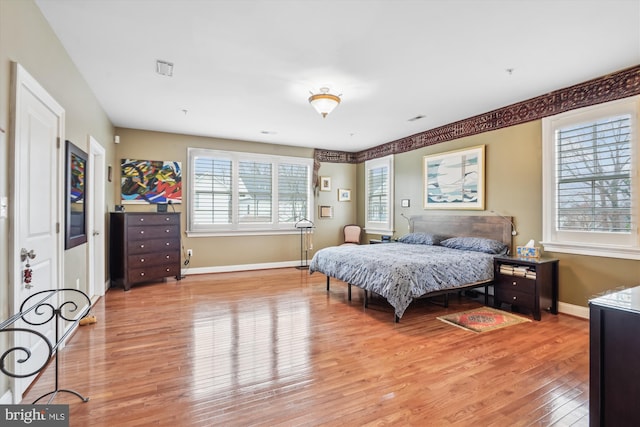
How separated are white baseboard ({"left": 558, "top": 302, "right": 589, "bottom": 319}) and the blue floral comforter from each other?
2.64ft

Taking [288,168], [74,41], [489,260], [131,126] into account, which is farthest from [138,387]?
[288,168]

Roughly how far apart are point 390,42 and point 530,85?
197cm

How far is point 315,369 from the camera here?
243 centimetres

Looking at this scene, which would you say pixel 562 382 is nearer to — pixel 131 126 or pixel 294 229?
pixel 294 229

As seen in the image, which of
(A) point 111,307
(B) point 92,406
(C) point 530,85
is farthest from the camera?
(A) point 111,307

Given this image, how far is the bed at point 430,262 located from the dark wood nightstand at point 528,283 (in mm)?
150

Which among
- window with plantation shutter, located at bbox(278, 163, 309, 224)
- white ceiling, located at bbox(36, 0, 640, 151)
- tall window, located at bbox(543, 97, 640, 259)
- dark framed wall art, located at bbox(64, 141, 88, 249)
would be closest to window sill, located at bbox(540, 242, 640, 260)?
tall window, located at bbox(543, 97, 640, 259)

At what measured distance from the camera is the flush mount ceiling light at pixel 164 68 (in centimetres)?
313

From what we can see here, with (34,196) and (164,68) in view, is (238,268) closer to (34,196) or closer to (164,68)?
(164,68)

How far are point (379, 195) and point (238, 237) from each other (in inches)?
121

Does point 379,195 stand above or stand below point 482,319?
above

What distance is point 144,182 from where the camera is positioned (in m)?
5.57

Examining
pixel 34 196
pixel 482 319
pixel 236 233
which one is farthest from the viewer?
pixel 236 233

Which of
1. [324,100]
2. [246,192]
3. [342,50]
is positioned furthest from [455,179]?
[246,192]
